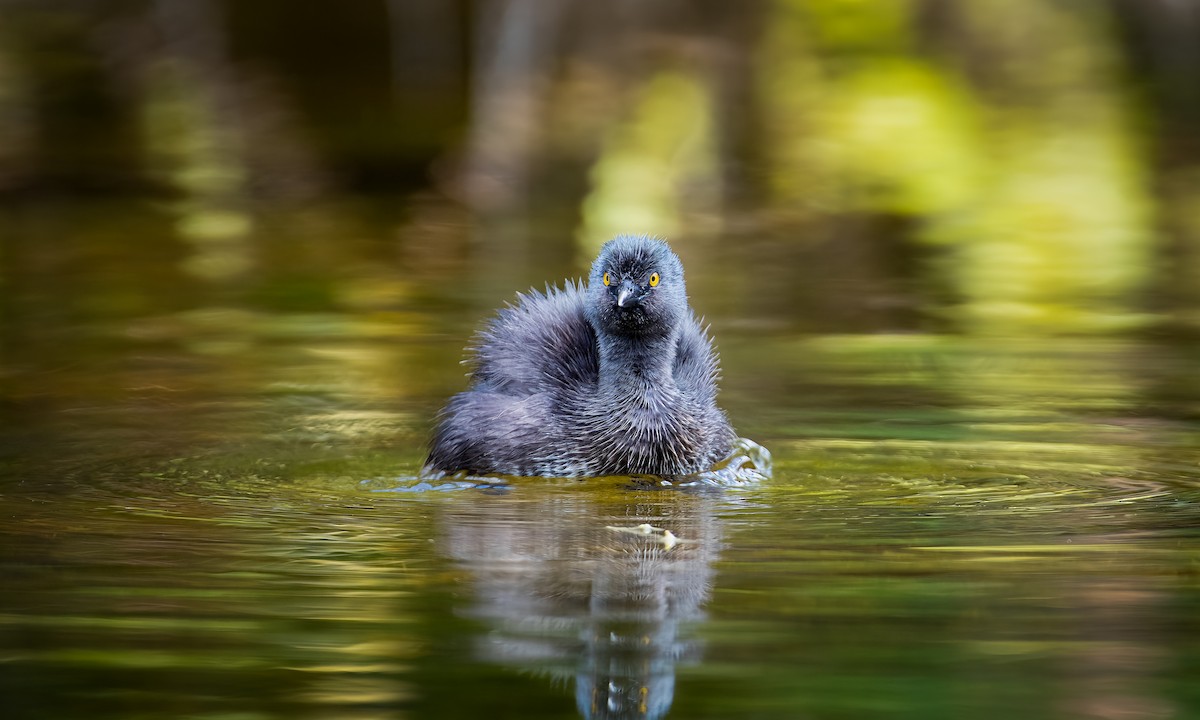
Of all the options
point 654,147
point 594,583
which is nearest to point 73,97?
point 654,147

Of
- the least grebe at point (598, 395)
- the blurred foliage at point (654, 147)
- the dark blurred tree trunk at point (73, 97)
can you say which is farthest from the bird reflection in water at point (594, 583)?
the dark blurred tree trunk at point (73, 97)

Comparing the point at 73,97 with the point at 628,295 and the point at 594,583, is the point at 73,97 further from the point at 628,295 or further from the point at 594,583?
the point at 594,583

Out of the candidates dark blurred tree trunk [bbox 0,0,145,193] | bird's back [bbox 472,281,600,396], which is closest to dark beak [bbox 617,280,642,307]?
bird's back [bbox 472,281,600,396]

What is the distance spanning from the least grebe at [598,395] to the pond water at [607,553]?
0.20 meters

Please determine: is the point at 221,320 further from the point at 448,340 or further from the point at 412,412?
the point at 412,412

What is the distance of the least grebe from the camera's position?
870 centimetres

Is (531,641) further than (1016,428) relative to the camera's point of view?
No

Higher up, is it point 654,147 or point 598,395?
point 654,147

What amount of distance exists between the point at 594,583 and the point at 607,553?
566mm

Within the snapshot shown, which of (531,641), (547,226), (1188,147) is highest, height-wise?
(1188,147)

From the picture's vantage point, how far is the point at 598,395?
29.6 ft

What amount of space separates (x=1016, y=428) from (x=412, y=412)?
3182 millimetres

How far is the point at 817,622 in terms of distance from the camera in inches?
219

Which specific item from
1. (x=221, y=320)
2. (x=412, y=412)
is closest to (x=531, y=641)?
(x=412, y=412)
